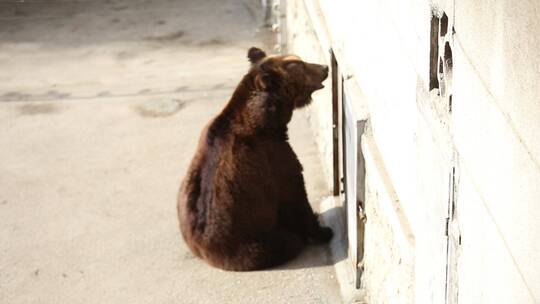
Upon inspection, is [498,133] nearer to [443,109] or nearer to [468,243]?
[468,243]

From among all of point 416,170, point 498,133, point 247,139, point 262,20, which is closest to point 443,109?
point 416,170

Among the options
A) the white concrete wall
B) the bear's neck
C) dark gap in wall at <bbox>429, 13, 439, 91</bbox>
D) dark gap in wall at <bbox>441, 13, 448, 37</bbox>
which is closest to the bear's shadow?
the white concrete wall

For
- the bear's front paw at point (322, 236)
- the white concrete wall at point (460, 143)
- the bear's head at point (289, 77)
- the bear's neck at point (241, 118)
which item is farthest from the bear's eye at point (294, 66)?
the bear's front paw at point (322, 236)

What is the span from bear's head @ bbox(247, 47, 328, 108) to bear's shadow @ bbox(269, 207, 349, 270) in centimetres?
89

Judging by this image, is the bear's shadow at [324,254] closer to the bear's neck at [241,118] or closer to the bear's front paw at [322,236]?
the bear's front paw at [322,236]

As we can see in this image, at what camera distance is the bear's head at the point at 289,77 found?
256 inches

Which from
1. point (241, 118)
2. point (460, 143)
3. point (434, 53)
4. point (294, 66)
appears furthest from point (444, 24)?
point (294, 66)

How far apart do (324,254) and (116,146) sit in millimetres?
2458

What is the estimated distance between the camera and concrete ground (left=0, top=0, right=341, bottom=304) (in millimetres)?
6754

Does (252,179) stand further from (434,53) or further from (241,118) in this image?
(434,53)

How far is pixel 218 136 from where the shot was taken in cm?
651

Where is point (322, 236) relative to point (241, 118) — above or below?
below

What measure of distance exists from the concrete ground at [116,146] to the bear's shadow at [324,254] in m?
0.01

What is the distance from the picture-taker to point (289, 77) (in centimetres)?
662
